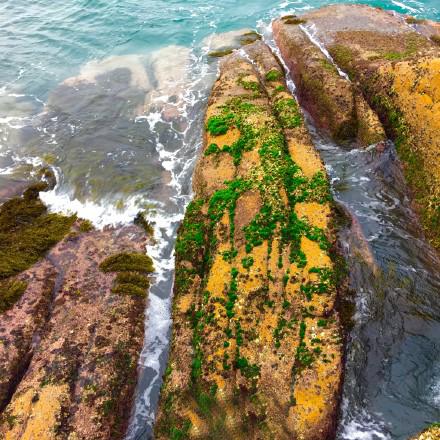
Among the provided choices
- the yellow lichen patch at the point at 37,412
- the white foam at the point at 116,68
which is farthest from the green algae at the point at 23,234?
the white foam at the point at 116,68

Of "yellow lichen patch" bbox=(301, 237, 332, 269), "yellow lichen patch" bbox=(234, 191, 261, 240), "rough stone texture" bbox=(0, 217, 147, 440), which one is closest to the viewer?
"rough stone texture" bbox=(0, 217, 147, 440)

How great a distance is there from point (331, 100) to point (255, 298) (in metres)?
19.6

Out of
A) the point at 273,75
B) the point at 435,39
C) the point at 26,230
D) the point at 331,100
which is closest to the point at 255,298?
the point at 26,230

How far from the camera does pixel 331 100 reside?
31.4 m

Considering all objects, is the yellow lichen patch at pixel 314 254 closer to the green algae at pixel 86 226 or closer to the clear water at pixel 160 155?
the clear water at pixel 160 155

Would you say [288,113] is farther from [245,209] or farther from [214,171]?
[245,209]

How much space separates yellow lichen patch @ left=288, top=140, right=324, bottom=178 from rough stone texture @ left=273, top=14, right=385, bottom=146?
4706mm

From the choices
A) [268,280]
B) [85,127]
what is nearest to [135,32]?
[85,127]

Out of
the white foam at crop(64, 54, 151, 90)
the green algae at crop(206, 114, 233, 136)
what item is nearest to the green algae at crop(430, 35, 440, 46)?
the green algae at crop(206, 114, 233, 136)

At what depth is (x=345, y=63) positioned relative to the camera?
1432 inches

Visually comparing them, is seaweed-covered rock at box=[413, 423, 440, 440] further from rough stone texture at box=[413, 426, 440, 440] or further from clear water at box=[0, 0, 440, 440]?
clear water at box=[0, 0, 440, 440]

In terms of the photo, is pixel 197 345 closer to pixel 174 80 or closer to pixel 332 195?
pixel 332 195

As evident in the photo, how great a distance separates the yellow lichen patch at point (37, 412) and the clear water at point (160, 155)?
11.7ft

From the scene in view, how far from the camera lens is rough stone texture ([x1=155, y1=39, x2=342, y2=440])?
653 inches
